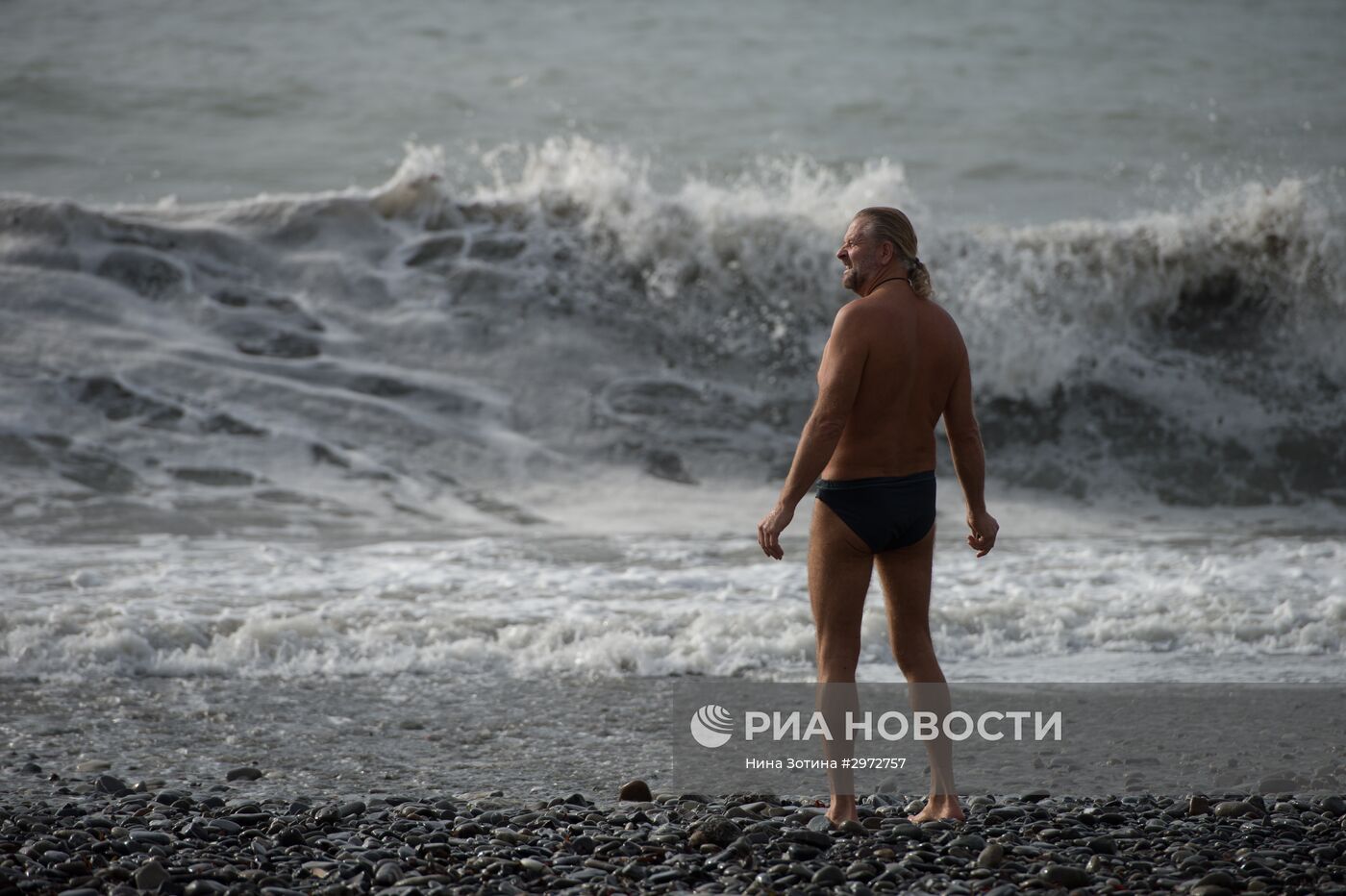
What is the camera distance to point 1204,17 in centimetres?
2238

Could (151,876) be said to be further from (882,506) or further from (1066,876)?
(1066,876)

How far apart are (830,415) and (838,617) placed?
0.59 metres

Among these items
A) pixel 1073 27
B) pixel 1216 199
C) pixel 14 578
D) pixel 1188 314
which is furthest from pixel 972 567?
pixel 1073 27

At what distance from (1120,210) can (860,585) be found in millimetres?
12854

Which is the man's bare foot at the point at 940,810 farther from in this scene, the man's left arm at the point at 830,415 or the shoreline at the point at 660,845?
the man's left arm at the point at 830,415

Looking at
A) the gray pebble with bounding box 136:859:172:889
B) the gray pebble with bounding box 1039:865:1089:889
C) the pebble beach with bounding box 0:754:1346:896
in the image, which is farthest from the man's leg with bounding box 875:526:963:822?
the gray pebble with bounding box 136:859:172:889

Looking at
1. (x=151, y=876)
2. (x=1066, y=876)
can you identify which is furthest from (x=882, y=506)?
(x=151, y=876)

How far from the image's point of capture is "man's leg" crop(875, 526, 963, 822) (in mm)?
3852

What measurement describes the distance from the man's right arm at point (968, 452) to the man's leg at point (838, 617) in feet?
1.13

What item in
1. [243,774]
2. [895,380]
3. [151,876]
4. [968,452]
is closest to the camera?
[151,876]

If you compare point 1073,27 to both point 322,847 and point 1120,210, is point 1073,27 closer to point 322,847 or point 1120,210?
point 1120,210

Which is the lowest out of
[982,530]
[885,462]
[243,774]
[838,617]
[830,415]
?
[243,774]

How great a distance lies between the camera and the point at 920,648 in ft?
12.7

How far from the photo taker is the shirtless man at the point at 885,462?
3.72 meters
